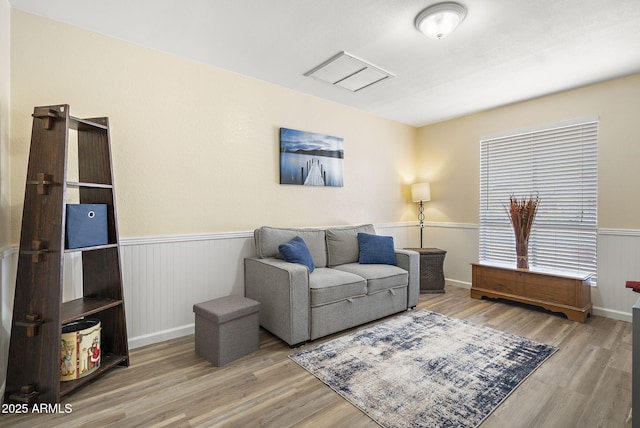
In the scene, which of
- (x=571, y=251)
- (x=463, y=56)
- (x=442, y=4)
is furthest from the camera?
(x=571, y=251)

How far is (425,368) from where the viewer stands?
2.21 metres

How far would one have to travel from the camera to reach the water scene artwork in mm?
3463

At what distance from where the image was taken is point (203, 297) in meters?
2.91

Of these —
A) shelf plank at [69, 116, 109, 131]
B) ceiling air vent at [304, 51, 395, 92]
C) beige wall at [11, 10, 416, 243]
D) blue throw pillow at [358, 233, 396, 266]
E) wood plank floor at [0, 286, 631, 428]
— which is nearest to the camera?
wood plank floor at [0, 286, 631, 428]

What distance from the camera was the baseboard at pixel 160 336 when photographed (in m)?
2.54

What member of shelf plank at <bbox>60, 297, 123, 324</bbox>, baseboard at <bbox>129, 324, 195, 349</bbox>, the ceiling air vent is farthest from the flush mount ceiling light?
baseboard at <bbox>129, 324, 195, 349</bbox>

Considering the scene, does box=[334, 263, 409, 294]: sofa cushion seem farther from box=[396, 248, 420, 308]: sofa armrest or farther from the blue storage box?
the blue storage box

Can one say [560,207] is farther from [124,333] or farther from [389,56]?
[124,333]

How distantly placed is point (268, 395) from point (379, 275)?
1.60 meters

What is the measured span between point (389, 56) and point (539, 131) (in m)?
2.33

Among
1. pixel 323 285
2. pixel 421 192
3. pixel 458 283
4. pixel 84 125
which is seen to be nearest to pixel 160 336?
pixel 323 285

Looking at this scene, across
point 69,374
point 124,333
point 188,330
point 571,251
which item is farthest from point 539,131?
point 69,374

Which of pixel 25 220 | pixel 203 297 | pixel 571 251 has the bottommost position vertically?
pixel 203 297

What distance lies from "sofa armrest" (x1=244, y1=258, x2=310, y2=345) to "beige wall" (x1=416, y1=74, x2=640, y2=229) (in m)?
3.03
